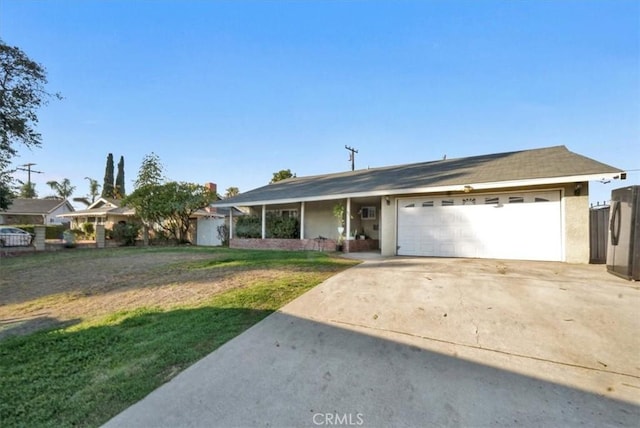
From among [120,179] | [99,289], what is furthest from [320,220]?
[120,179]

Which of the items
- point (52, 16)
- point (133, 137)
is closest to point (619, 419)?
point (52, 16)

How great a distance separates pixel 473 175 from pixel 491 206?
1.41 meters

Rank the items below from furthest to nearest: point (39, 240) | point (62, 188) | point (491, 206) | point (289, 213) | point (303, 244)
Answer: point (62, 188)
point (39, 240)
point (289, 213)
point (303, 244)
point (491, 206)

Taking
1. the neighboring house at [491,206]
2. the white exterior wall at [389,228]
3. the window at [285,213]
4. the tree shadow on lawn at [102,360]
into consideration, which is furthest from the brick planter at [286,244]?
the tree shadow on lawn at [102,360]

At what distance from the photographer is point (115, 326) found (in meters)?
4.82

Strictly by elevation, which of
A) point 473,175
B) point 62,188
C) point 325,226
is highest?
point 62,188

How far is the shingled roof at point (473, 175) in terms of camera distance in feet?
30.6

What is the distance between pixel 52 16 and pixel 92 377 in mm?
11927

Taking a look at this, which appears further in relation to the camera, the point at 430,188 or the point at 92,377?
the point at 430,188

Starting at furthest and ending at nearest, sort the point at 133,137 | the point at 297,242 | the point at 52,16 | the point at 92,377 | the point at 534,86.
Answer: the point at 133,137 → the point at 297,242 → the point at 534,86 → the point at 52,16 → the point at 92,377

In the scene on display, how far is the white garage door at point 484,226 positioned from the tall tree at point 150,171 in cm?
2064

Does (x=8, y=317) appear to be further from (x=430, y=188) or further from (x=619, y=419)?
(x=430, y=188)

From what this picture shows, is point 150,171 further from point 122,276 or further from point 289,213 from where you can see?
point 122,276

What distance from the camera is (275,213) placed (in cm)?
1800
